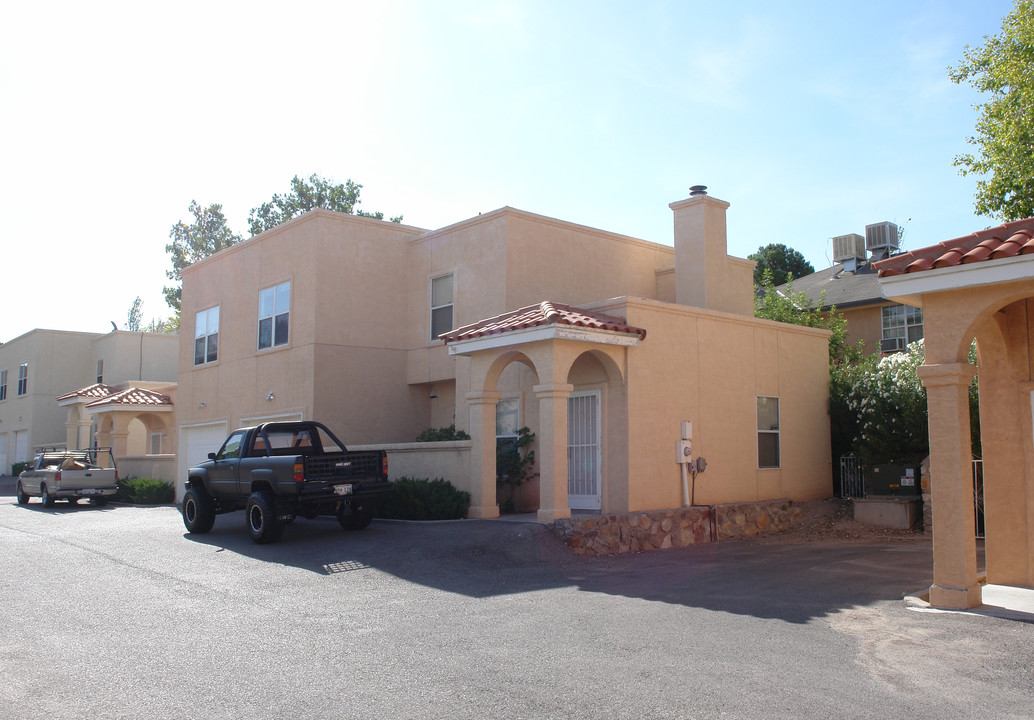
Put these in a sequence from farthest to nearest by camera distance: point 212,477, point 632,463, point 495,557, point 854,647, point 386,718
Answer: point 212,477 → point 632,463 → point 495,557 → point 854,647 → point 386,718

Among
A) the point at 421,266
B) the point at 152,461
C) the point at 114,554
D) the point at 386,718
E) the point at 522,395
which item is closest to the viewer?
the point at 386,718

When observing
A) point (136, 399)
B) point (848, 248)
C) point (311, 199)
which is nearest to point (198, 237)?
point (311, 199)

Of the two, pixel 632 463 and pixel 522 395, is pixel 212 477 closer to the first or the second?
pixel 522 395

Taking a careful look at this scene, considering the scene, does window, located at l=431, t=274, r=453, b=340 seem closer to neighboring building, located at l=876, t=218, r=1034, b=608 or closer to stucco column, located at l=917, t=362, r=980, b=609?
neighboring building, located at l=876, t=218, r=1034, b=608

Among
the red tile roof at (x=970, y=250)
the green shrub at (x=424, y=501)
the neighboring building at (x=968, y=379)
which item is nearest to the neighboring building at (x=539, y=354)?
the green shrub at (x=424, y=501)

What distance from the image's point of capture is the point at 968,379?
29.3ft

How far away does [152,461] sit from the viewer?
27125mm

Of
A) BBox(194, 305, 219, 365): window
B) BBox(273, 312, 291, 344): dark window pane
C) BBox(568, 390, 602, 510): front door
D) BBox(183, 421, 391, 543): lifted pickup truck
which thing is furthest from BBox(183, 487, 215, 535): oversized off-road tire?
BBox(194, 305, 219, 365): window

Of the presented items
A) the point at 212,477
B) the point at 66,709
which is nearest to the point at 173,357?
the point at 212,477

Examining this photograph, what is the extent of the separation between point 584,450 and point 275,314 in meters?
9.56

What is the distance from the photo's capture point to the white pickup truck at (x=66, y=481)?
2433 cm

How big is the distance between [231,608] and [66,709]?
3.51 meters

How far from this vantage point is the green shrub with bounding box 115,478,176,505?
25.1 meters

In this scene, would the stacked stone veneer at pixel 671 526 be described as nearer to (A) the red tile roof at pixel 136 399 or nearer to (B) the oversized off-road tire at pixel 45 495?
(B) the oversized off-road tire at pixel 45 495
